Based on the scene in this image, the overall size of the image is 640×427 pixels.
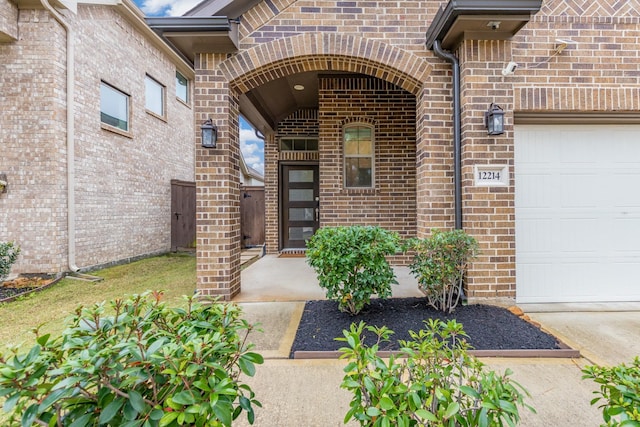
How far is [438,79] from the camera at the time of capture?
381cm

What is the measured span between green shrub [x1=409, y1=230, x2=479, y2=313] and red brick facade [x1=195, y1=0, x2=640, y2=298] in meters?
0.48

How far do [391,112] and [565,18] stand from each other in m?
2.85

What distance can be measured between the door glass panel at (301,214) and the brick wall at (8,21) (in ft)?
→ 19.1

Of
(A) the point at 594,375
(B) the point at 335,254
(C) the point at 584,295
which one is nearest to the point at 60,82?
(B) the point at 335,254

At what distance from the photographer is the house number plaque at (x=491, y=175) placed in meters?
3.56

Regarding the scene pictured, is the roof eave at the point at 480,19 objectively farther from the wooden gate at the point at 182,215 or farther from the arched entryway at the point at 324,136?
the wooden gate at the point at 182,215

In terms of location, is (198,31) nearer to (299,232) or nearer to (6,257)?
(6,257)

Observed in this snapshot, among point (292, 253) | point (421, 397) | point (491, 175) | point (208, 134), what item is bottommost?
point (292, 253)

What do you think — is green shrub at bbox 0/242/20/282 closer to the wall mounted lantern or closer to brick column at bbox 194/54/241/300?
the wall mounted lantern

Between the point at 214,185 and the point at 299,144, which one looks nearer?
the point at 214,185

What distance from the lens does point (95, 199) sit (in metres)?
5.99

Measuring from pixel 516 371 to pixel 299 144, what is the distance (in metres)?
6.38

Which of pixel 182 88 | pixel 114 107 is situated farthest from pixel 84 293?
pixel 182 88

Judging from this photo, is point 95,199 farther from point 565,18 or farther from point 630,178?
point 630,178
